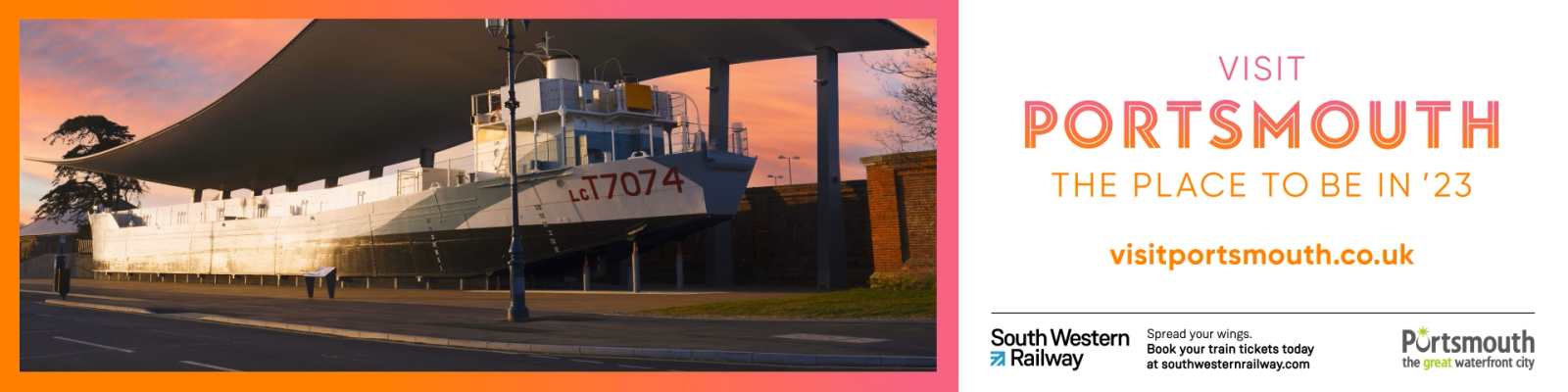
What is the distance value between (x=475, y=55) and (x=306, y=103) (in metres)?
9.49

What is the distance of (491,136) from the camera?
37.3 meters

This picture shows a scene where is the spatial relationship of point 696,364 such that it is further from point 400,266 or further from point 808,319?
point 400,266

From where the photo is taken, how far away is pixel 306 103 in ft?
129

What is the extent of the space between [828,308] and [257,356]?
1116 cm

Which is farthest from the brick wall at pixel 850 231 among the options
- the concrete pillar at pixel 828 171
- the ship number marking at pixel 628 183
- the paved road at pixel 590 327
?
the paved road at pixel 590 327

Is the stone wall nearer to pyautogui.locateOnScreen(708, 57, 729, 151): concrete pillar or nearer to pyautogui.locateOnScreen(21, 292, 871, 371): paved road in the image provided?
pyautogui.locateOnScreen(708, 57, 729, 151): concrete pillar

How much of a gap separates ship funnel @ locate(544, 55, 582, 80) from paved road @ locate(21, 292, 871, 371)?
54.2 feet

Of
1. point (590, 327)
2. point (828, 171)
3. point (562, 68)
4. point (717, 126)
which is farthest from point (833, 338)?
point (562, 68)
